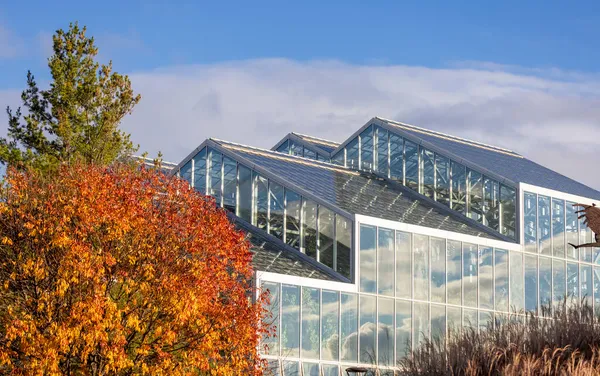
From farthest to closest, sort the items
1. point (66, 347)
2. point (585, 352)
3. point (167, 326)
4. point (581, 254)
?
1. point (581, 254)
2. point (167, 326)
3. point (66, 347)
4. point (585, 352)

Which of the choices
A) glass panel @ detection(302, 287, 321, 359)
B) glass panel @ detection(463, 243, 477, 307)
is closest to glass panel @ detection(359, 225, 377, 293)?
glass panel @ detection(302, 287, 321, 359)

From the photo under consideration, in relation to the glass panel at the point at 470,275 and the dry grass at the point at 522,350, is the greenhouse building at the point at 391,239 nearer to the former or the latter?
the glass panel at the point at 470,275

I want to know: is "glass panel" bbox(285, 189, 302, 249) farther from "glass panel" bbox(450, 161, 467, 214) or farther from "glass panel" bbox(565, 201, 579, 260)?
"glass panel" bbox(565, 201, 579, 260)

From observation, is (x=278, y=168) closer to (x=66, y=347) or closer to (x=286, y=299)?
(x=286, y=299)

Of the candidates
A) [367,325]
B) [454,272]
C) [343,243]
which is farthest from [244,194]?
[454,272]

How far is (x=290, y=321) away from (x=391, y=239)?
6.78 m

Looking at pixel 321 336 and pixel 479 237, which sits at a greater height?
pixel 479 237

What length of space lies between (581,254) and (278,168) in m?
15.3

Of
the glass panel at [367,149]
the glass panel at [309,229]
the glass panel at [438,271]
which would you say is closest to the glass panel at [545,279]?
the glass panel at [438,271]

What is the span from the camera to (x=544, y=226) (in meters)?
49.8

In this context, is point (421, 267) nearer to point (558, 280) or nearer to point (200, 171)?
point (558, 280)

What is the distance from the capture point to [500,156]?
5956 cm

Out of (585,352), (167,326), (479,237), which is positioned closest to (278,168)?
(479,237)

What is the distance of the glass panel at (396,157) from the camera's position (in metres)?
55.0
